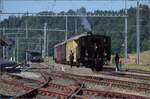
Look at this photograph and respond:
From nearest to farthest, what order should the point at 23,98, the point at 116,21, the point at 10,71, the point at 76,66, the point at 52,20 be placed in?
the point at 23,98, the point at 10,71, the point at 76,66, the point at 116,21, the point at 52,20

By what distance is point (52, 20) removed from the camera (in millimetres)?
119375

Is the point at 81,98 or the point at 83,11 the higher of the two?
the point at 83,11

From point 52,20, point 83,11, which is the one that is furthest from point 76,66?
point 52,20

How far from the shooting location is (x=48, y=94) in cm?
1819

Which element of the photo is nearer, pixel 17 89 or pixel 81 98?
pixel 81 98

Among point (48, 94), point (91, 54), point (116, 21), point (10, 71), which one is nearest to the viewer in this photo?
point (48, 94)

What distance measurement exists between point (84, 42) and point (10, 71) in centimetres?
739

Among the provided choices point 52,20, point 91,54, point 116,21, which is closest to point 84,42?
point 91,54

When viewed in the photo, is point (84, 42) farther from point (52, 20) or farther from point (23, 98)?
point (52, 20)

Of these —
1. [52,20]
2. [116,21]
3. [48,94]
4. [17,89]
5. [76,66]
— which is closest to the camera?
[48,94]

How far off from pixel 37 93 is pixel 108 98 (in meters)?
3.06

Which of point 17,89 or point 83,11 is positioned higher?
point 83,11

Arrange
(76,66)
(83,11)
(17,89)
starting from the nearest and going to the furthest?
(17,89) < (76,66) < (83,11)

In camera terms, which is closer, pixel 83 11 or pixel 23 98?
pixel 23 98
